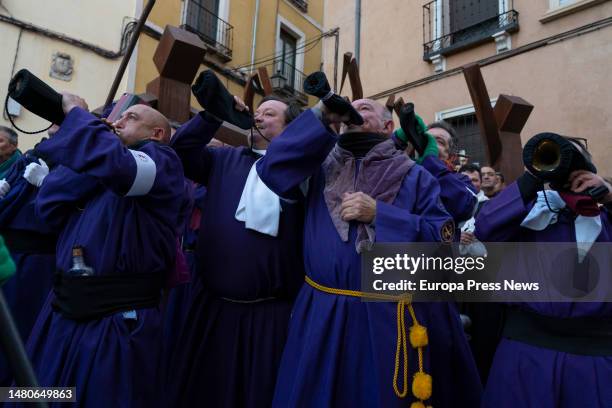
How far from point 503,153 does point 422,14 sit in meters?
6.20

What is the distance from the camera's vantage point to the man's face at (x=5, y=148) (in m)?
3.24

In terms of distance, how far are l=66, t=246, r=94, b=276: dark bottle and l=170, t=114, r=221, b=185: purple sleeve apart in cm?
74

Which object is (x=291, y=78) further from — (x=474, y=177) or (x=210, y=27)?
(x=474, y=177)

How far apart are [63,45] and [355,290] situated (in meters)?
9.29

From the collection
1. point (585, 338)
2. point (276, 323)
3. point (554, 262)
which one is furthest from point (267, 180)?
point (585, 338)

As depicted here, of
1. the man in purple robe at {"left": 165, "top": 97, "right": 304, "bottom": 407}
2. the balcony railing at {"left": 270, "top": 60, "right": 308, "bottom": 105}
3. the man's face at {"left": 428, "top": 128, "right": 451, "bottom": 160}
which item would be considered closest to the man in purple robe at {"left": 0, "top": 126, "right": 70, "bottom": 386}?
the man in purple robe at {"left": 165, "top": 97, "right": 304, "bottom": 407}

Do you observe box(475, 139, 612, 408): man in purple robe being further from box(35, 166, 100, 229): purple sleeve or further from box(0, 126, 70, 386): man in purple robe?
box(0, 126, 70, 386): man in purple robe

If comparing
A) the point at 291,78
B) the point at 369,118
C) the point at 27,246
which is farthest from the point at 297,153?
the point at 291,78

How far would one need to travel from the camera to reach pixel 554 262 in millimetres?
1847

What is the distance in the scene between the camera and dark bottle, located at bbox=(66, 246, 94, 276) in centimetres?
184

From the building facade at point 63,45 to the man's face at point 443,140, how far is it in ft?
23.8

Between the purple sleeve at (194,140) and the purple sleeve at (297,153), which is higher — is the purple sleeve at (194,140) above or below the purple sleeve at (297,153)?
above

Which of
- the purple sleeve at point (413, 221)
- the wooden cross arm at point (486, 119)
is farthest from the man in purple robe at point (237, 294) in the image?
the wooden cross arm at point (486, 119)

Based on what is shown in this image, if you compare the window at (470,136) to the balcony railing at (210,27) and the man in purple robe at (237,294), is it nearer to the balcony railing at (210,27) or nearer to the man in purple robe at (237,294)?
the man in purple robe at (237,294)
